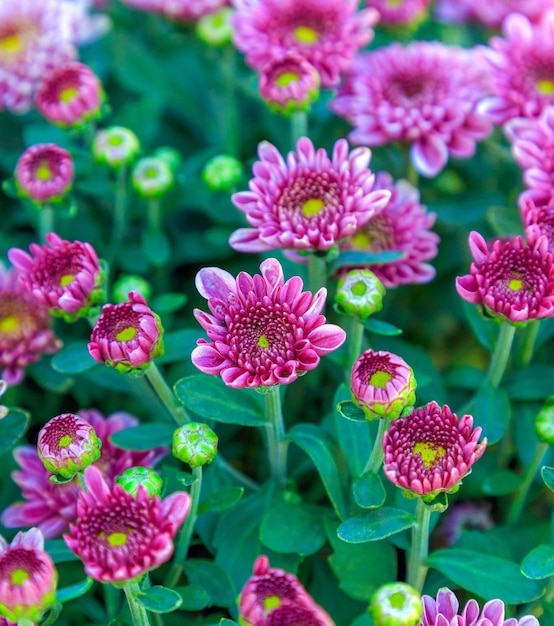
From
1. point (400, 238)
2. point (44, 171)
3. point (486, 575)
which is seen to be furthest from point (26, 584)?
point (400, 238)

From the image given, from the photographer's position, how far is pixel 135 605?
110 cm

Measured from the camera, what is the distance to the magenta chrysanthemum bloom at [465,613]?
3.62ft

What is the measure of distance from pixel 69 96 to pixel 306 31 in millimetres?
528

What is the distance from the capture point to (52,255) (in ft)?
4.41

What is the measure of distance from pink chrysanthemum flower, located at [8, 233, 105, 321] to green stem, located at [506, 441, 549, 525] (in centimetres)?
78

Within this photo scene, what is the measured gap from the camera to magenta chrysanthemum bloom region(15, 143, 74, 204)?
1.49 m

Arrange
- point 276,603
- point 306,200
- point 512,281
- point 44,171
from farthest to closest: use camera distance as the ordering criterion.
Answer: point 44,171 → point 306,200 → point 512,281 → point 276,603

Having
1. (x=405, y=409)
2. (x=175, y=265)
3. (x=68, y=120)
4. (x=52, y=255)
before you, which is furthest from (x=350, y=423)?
(x=68, y=120)

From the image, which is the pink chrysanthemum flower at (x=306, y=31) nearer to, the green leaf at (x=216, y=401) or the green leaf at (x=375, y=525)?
the green leaf at (x=216, y=401)

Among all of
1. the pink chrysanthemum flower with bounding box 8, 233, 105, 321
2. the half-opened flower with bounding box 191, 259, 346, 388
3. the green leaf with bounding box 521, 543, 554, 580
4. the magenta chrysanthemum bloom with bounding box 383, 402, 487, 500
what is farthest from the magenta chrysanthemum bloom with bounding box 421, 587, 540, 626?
the pink chrysanthemum flower with bounding box 8, 233, 105, 321

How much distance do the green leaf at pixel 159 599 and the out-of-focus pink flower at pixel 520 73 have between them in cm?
112

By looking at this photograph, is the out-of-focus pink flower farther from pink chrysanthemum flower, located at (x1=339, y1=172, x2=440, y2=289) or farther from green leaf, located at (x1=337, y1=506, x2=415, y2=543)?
green leaf, located at (x1=337, y1=506, x2=415, y2=543)

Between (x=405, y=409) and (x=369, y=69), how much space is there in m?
0.95

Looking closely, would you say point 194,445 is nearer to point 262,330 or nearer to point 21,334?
point 262,330
